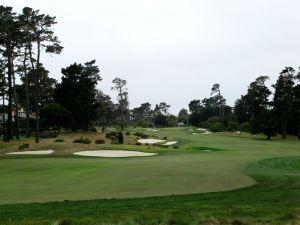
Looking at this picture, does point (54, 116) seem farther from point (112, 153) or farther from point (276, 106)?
point (276, 106)

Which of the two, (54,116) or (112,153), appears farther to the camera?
(54,116)

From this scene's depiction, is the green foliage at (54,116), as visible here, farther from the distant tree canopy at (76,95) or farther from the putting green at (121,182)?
the putting green at (121,182)

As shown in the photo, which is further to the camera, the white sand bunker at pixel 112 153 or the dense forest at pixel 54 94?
the dense forest at pixel 54 94

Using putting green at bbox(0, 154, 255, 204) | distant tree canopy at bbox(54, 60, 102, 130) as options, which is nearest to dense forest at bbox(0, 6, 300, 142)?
distant tree canopy at bbox(54, 60, 102, 130)

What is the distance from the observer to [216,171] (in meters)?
21.5

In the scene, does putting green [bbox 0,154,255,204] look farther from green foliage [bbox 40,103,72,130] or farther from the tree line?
the tree line

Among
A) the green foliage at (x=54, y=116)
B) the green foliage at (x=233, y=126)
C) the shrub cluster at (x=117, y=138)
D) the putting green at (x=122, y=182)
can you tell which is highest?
the green foliage at (x=54, y=116)

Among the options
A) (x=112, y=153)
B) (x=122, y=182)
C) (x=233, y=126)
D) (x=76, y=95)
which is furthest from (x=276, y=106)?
(x=122, y=182)

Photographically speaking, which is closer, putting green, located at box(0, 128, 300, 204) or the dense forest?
putting green, located at box(0, 128, 300, 204)

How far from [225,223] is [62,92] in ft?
210

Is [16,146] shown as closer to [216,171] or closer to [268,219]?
[216,171]

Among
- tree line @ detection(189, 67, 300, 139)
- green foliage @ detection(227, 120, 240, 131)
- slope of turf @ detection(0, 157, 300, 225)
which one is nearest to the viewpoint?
slope of turf @ detection(0, 157, 300, 225)

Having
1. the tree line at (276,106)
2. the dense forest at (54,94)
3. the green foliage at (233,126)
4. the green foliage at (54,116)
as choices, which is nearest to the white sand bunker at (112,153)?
the dense forest at (54,94)

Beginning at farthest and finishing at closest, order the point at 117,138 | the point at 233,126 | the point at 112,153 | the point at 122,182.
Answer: the point at 233,126
the point at 117,138
the point at 112,153
the point at 122,182
